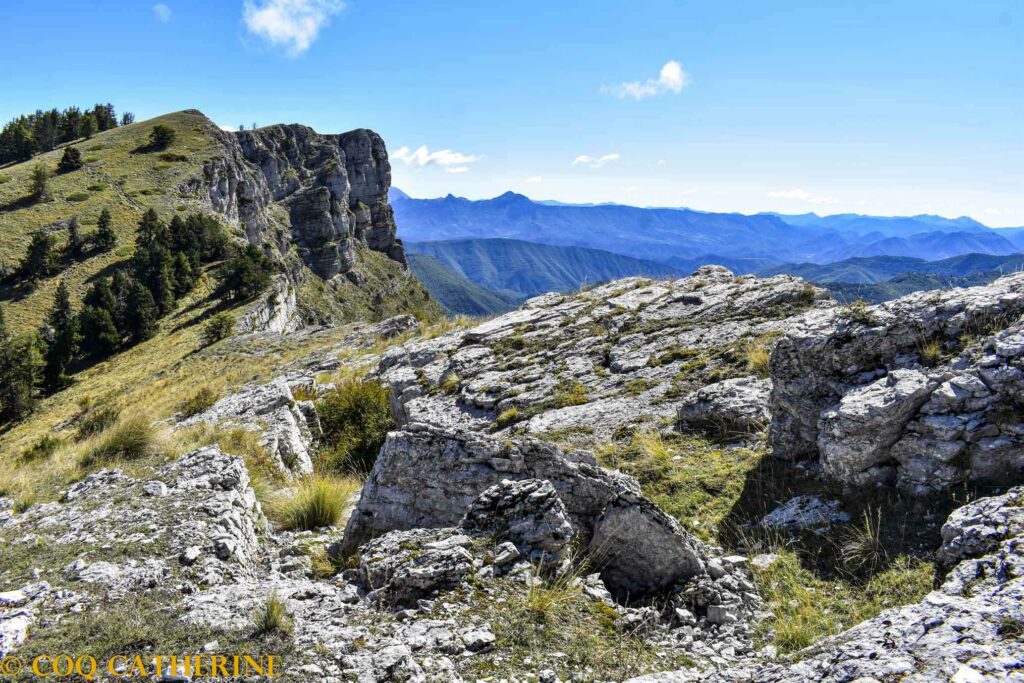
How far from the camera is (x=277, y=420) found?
1245 cm

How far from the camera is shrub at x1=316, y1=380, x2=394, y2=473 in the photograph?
491 inches

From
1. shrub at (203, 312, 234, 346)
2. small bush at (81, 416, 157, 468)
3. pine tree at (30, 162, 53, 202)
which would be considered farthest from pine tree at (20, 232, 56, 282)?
small bush at (81, 416, 157, 468)

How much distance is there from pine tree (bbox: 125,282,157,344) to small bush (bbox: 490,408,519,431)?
183ft

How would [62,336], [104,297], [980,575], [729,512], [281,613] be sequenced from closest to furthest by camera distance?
[980,575] < [281,613] < [729,512] < [62,336] < [104,297]

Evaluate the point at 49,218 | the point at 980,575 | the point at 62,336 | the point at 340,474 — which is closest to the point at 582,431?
the point at 340,474

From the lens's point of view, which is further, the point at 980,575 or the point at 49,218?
the point at 49,218

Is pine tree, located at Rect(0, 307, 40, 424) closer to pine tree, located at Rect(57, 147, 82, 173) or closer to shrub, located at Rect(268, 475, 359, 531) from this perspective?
shrub, located at Rect(268, 475, 359, 531)

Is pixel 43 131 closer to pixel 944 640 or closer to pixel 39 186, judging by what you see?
pixel 39 186

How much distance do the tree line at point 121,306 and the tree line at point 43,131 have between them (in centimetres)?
5703

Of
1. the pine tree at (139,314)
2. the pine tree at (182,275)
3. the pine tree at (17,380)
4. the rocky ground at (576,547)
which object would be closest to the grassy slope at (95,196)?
the pine tree at (139,314)

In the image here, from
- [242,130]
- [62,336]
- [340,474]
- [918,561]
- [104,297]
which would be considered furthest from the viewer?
[242,130]

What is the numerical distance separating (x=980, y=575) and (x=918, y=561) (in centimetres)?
125

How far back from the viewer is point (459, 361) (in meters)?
16.4

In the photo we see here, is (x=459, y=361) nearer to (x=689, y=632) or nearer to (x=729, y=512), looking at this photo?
(x=729, y=512)
